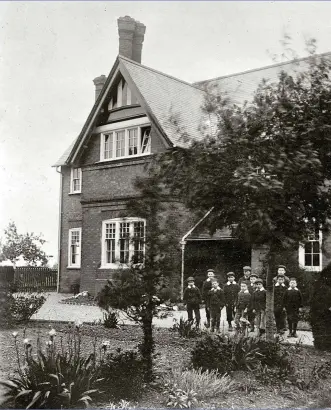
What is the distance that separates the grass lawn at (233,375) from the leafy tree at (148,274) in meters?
0.71

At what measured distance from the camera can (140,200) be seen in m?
7.16

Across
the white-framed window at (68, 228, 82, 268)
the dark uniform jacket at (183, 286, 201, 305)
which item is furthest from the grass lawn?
the white-framed window at (68, 228, 82, 268)

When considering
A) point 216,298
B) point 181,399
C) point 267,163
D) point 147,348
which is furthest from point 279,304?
point 181,399

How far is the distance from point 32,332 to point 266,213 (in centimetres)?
579

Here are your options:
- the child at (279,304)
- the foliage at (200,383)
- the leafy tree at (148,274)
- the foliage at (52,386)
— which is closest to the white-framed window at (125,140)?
the child at (279,304)

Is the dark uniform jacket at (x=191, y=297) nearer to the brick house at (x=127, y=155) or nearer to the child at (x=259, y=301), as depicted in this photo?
the child at (x=259, y=301)

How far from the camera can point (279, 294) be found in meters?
12.3

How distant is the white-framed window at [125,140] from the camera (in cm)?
1936

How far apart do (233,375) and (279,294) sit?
495 centimetres

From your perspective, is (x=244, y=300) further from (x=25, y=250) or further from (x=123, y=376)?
(x=25, y=250)

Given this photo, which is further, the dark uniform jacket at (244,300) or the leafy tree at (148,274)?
the dark uniform jacket at (244,300)

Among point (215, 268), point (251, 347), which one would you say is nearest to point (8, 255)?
point (215, 268)

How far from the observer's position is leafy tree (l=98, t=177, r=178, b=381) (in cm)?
698

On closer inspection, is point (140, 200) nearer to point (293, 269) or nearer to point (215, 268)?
point (293, 269)
